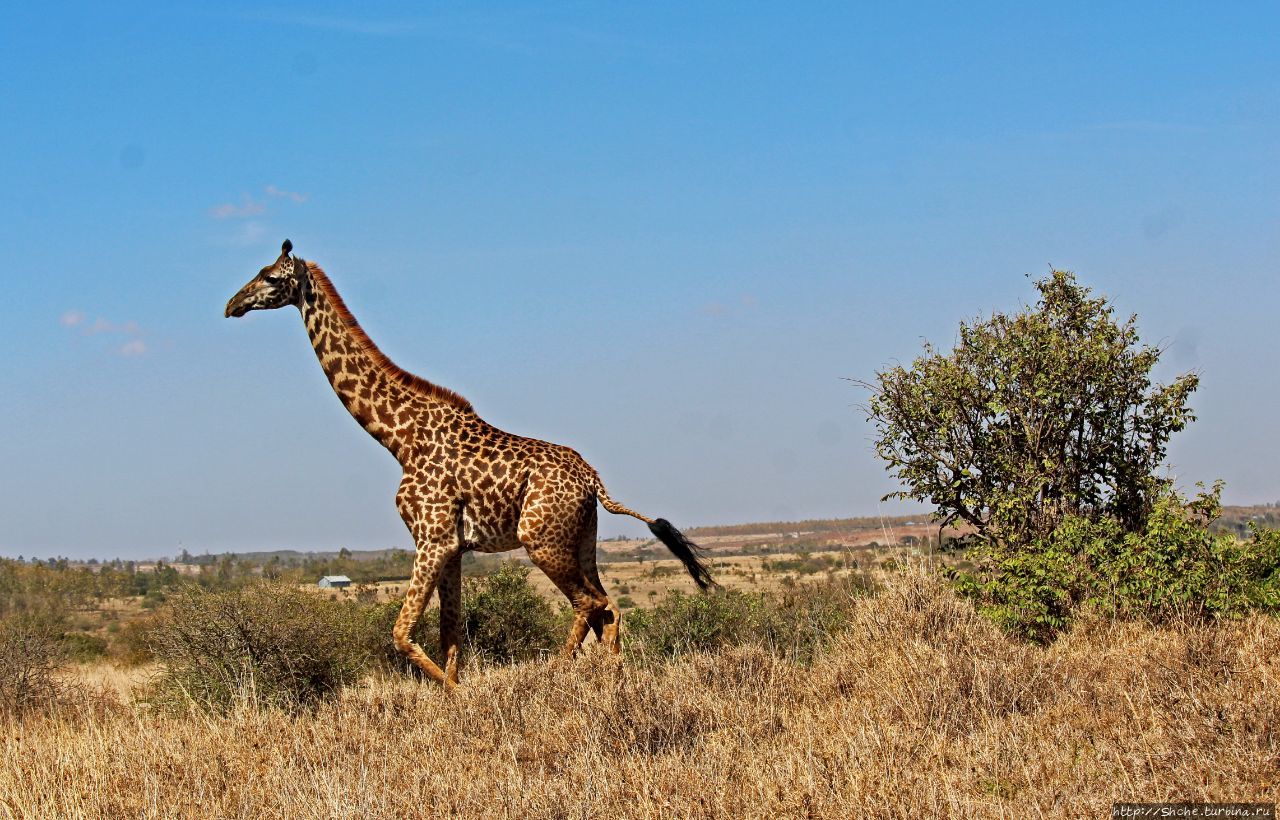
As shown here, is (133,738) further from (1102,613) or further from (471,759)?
(1102,613)

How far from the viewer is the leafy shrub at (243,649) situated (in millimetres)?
10969

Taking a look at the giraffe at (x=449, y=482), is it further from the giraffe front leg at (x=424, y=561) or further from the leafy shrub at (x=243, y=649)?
the leafy shrub at (x=243, y=649)

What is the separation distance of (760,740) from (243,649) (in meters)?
5.56

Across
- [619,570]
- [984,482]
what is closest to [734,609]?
[984,482]

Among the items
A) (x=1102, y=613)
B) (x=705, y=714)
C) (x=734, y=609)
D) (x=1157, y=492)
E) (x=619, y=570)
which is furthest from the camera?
(x=619, y=570)

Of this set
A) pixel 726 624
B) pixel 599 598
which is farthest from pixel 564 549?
pixel 726 624

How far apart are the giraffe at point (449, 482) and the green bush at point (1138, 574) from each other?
3.39 metres

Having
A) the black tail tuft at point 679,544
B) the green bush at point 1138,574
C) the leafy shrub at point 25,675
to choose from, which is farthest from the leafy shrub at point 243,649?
the green bush at point 1138,574

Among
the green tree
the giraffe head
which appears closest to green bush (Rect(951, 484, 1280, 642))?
the green tree

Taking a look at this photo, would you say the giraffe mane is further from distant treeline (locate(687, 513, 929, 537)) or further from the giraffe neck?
distant treeline (locate(687, 513, 929, 537))

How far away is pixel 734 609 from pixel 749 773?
8.88m

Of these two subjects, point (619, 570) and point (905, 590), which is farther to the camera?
point (619, 570)

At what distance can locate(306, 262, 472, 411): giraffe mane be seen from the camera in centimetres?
1105

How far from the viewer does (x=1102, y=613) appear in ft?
37.5
